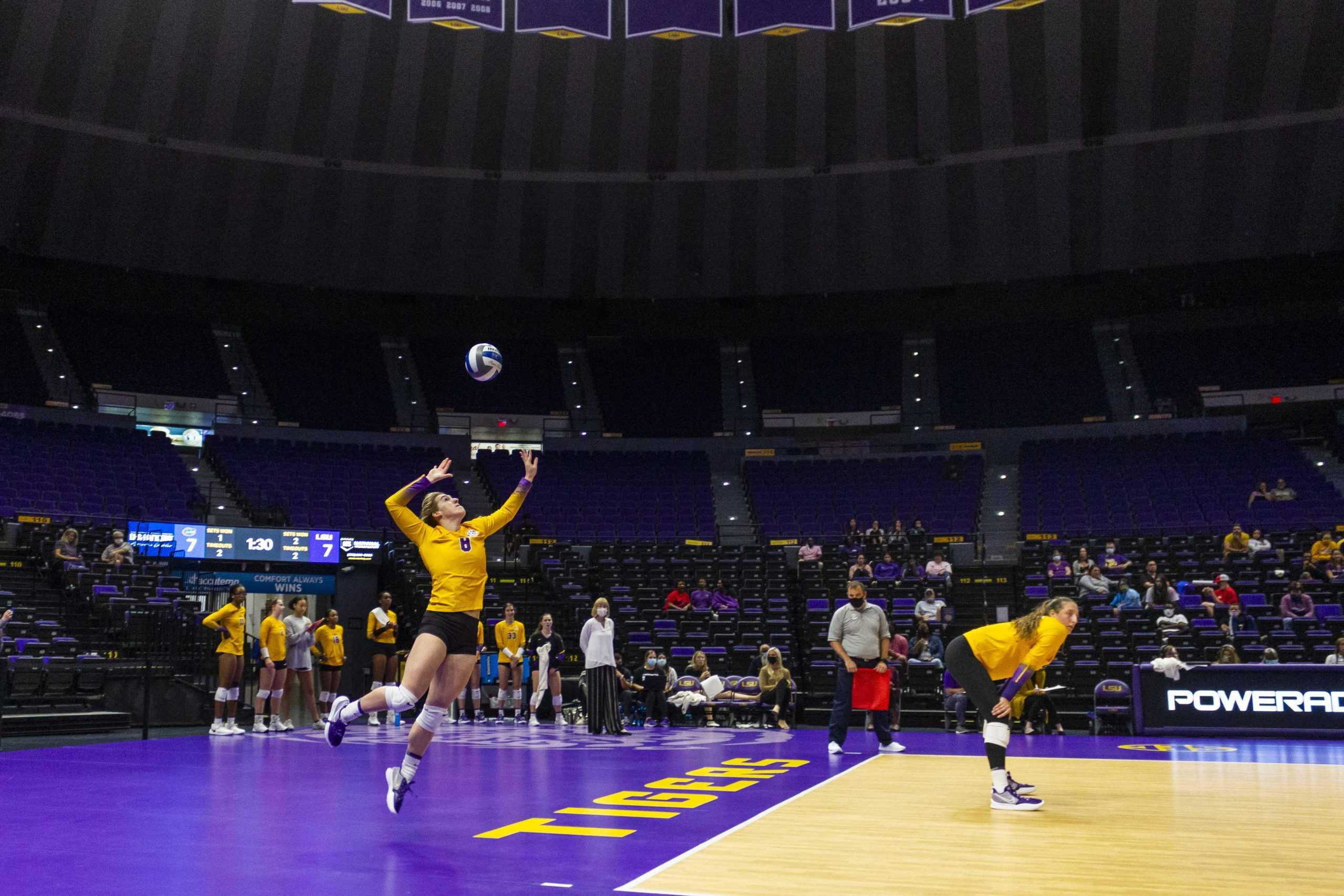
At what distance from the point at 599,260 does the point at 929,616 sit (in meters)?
14.1

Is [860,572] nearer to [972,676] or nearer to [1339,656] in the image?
[1339,656]

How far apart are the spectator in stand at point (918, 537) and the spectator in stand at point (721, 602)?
4.53 meters

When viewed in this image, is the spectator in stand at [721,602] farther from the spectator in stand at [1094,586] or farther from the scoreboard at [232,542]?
the scoreboard at [232,542]

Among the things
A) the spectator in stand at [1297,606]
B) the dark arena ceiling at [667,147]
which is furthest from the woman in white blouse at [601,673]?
the dark arena ceiling at [667,147]

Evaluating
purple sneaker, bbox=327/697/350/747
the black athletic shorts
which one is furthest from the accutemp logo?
purple sneaker, bbox=327/697/350/747

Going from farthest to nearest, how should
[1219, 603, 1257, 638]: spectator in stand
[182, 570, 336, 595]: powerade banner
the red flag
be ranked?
[182, 570, 336, 595]: powerade banner < [1219, 603, 1257, 638]: spectator in stand < the red flag

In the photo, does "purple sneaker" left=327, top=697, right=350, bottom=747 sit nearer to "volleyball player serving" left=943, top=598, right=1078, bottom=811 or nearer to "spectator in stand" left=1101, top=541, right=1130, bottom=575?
"volleyball player serving" left=943, top=598, right=1078, bottom=811

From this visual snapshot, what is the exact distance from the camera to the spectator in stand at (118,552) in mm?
19484

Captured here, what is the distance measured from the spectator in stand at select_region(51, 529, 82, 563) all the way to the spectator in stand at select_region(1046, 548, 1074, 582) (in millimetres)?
17590

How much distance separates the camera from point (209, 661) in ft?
53.1

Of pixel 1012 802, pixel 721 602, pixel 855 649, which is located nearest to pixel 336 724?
pixel 1012 802

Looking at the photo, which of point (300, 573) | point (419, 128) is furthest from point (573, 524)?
point (419, 128)

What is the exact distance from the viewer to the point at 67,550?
62.5ft

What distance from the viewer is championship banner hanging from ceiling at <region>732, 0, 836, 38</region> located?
16.8 m
